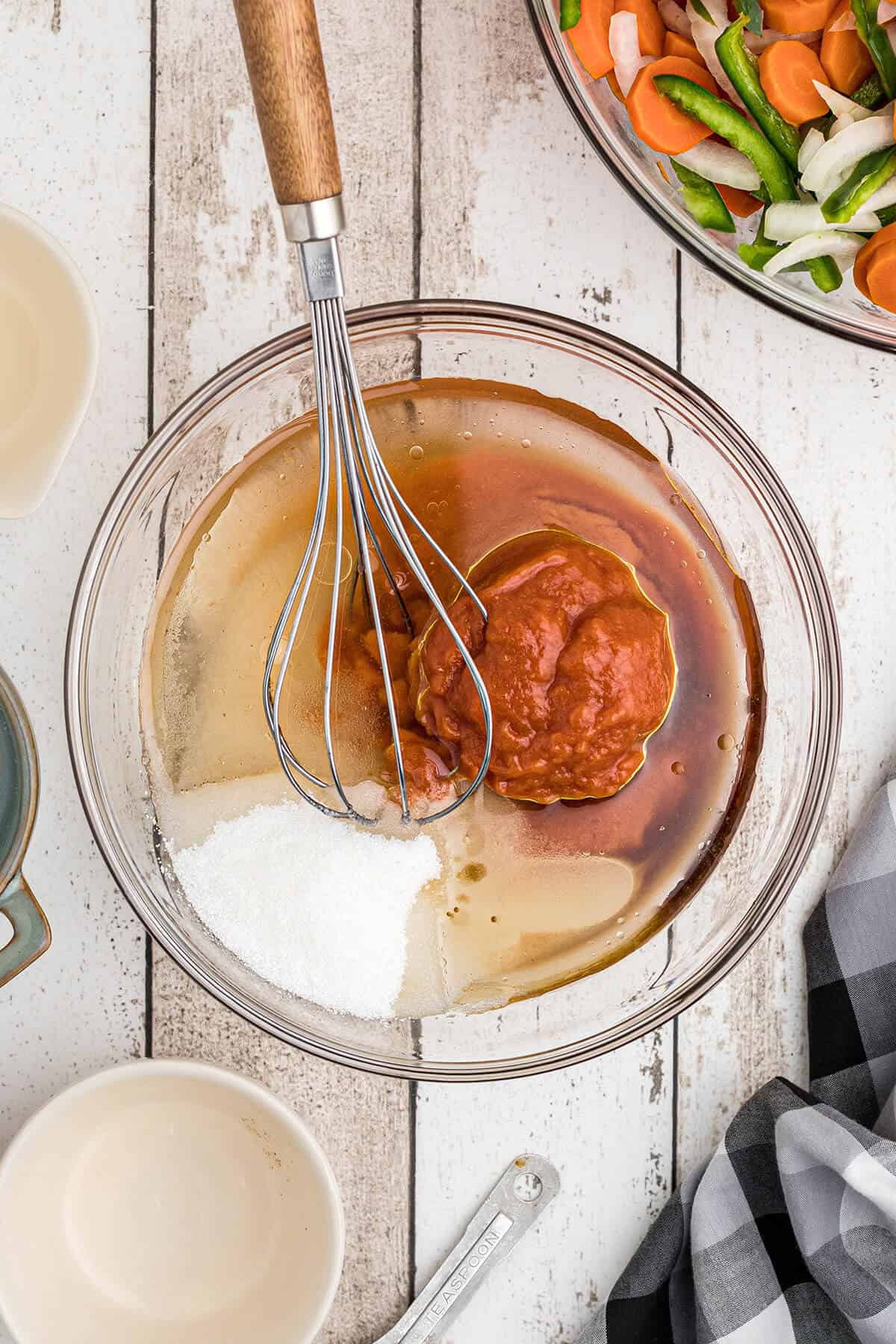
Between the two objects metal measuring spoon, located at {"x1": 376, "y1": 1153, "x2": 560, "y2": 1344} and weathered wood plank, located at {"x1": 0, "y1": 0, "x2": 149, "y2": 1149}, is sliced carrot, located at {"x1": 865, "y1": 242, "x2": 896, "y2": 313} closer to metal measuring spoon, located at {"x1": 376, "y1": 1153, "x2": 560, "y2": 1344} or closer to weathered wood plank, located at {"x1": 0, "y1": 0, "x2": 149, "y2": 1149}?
weathered wood plank, located at {"x1": 0, "y1": 0, "x2": 149, "y2": 1149}

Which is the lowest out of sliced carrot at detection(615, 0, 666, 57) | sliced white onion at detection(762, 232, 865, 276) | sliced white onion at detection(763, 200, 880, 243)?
sliced white onion at detection(762, 232, 865, 276)

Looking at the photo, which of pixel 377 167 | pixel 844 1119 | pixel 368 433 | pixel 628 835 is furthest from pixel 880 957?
pixel 377 167

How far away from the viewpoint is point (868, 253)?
0.72 m

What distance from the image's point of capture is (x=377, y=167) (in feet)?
2.70

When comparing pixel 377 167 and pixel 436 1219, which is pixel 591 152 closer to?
pixel 377 167

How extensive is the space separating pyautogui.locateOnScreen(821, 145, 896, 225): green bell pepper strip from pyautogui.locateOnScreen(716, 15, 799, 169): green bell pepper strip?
42 millimetres

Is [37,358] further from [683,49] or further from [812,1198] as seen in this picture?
[812,1198]

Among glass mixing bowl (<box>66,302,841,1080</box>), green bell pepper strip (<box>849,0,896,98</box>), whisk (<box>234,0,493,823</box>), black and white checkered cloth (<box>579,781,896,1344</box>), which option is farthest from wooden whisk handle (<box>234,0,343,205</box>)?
black and white checkered cloth (<box>579,781,896,1344</box>)

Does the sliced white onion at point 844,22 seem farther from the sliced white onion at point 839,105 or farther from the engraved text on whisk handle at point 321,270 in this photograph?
the engraved text on whisk handle at point 321,270

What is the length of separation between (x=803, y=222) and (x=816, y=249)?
20 millimetres

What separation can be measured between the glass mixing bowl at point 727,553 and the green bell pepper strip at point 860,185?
0.13 meters

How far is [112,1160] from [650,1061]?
0.39 m

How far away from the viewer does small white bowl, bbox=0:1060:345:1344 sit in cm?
82

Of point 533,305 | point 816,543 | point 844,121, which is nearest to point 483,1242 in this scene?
point 816,543
